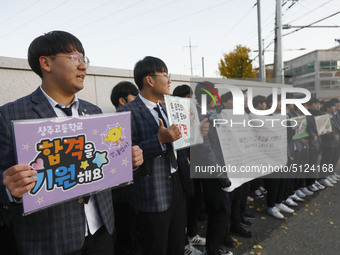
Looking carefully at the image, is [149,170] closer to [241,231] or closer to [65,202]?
[65,202]

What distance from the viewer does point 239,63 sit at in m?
33.0

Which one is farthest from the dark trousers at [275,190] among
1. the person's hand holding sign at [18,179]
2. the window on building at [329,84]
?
the window on building at [329,84]

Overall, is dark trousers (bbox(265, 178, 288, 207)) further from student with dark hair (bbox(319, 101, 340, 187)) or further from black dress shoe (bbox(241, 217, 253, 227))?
student with dark hair (bbox(319, 101, 340, 187))

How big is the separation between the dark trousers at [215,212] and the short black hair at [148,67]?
125 centimetres

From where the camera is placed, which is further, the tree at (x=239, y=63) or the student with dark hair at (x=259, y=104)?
the tree at (x=239, y=63)

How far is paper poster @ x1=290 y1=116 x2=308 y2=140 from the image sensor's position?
446 centimetres

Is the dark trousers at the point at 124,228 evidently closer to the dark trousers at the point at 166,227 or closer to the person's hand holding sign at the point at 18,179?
the dark trousers at the point at 166,227

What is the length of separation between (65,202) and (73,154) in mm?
242

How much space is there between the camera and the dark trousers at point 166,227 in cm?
195

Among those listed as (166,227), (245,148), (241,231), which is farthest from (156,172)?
(241,231)

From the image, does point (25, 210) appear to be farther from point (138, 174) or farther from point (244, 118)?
point (244, 118)

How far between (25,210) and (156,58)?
5.27ft

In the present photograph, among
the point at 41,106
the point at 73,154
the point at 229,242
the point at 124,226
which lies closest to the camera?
the point at 73,154

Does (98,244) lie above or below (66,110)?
below
